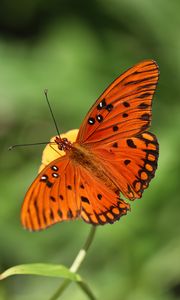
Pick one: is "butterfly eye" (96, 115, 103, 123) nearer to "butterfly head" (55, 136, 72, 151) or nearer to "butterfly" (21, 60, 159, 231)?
"butterfly" (21, 60, 159, 231)

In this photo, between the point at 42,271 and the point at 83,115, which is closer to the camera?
the point at 42,271

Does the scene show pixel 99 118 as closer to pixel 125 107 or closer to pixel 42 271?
pixel 125 107

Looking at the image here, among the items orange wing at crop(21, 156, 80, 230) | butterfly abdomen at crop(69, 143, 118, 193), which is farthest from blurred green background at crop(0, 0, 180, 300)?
orange wing at crop(21, 156, 80, 230)

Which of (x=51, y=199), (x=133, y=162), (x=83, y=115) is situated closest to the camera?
(x=51, y=199)

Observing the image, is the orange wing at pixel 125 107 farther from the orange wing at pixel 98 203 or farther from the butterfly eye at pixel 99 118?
the orange wing at pixel 98 203

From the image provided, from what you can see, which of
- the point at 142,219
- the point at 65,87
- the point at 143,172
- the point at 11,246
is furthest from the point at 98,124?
the point at 65,87

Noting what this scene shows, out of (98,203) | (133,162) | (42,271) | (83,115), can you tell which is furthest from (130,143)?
(83,115)

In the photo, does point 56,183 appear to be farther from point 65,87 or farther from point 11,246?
point 65,87
